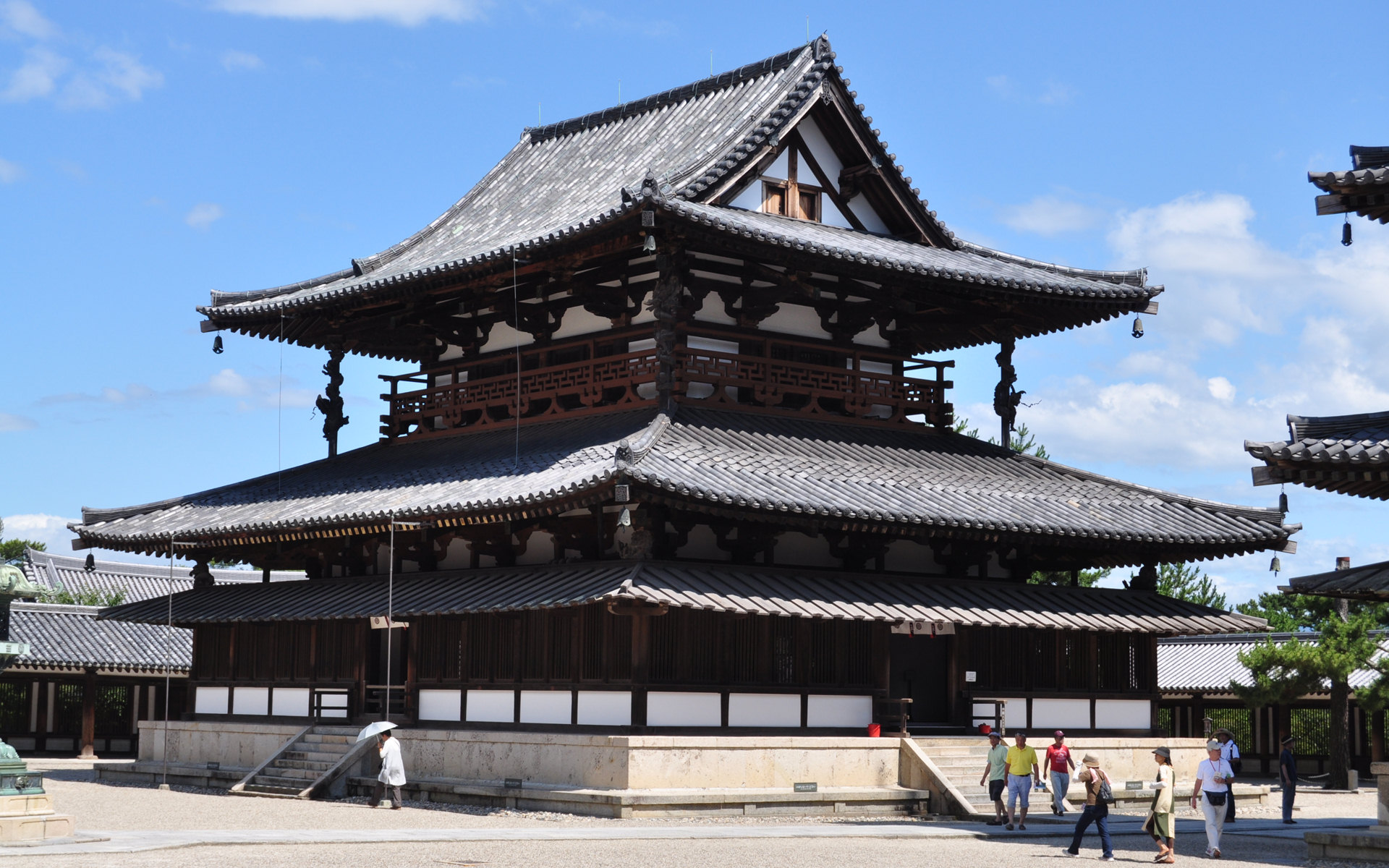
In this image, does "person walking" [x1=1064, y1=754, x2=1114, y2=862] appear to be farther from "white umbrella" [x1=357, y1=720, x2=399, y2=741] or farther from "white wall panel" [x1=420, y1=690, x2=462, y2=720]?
"white wall panel" [x1=420, y1=690, x2=462, y2=720]

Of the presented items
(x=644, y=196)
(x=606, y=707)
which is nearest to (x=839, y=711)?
(x=606, y=707)

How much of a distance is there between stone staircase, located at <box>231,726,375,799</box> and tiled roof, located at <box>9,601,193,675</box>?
15.2 metres

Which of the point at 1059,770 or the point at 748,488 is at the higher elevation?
the point at 748,488

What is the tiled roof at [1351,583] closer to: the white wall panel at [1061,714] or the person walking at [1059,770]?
the person walking at [1059,770]

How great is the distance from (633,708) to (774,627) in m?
3.11

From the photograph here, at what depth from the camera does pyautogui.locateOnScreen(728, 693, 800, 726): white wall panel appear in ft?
87.5

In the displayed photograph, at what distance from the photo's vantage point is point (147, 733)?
35719 millimetres

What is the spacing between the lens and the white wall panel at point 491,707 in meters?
28.0

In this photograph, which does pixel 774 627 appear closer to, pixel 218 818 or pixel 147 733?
pixel 218 818

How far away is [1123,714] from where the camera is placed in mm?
31328

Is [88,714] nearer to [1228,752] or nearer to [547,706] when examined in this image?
[547,706]

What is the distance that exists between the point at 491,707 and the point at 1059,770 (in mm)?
9662

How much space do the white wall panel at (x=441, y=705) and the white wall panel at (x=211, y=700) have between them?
7.00m

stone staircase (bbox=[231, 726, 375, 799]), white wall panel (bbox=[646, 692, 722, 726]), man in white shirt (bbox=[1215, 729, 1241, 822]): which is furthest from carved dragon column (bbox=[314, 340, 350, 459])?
man in white shirt (bbox=[1215, 729, 1241, 822])
